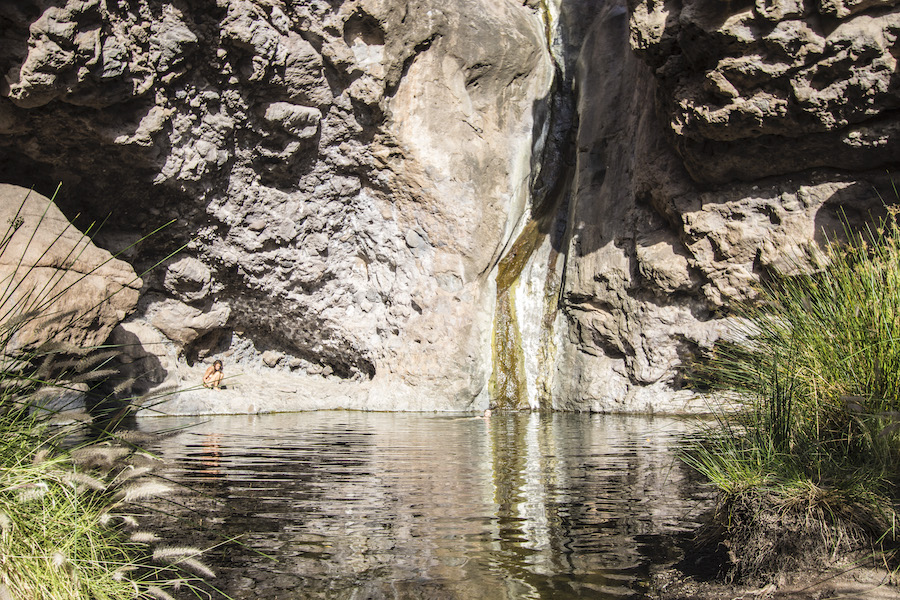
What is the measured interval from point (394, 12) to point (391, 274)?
612cm

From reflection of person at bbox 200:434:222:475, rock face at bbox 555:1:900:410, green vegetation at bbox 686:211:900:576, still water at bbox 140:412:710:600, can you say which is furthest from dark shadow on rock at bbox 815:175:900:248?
reflection of person at bbox 200:434:222:475

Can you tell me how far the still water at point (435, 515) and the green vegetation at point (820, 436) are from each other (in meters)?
A: 0.56

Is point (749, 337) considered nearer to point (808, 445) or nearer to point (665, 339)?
point (808, 445)

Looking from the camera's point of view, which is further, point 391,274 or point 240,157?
point 391,274

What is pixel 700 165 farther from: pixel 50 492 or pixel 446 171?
pixel 50 492

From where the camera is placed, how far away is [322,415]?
14.7 m

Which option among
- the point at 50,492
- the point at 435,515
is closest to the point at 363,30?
the point at 435,515

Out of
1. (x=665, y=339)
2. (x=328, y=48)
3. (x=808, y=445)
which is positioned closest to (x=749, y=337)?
(x=808, y=445)

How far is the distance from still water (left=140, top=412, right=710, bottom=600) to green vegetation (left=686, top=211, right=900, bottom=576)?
1.83 feet

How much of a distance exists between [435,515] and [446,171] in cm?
1243

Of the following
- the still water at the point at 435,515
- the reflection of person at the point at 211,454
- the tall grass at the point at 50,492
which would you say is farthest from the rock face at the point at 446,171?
the tall grass at the point at 50,492

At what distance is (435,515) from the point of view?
467 cm

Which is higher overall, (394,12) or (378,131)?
(394,12)

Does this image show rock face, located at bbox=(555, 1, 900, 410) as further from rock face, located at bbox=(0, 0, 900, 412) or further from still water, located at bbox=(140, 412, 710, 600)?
still water, located at bbox=(140, 412, 710, 600)
